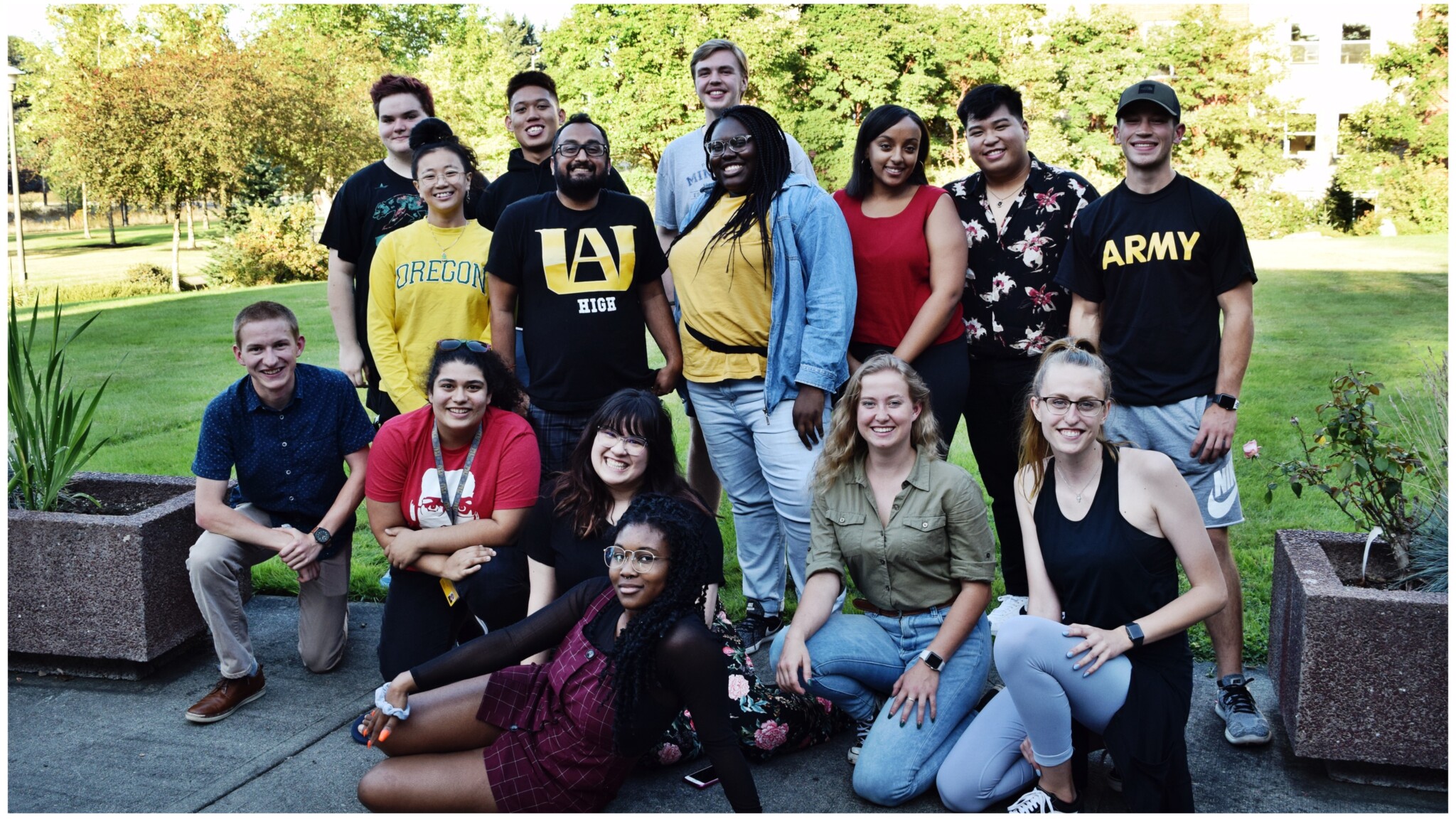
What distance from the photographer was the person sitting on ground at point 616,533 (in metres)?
3.52

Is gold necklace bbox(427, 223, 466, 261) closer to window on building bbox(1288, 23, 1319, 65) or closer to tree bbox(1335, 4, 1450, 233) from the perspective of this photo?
tree bbox(1335, 4, 1450, 233)

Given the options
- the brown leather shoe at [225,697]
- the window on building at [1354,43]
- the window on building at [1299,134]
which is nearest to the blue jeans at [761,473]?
the brown leather shoe at [225,697]

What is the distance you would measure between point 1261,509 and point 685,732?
4.11 m

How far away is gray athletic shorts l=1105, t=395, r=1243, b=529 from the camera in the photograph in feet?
12.4

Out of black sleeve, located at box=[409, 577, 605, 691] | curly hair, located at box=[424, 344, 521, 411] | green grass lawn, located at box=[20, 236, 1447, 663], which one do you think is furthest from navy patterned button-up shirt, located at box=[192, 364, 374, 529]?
black sleeve, located at box=[409, 577, 605, 691]

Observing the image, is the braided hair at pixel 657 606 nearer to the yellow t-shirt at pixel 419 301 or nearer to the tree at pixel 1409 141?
the yellow t-shirt at pixel 419 301

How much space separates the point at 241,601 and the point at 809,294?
2.38 metres

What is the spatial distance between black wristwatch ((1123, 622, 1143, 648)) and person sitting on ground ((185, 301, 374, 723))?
274cm

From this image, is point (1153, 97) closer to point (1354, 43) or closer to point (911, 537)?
point (911, 537)

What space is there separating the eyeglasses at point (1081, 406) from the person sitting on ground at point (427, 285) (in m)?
2.32

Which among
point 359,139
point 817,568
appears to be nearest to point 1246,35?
point 359,139

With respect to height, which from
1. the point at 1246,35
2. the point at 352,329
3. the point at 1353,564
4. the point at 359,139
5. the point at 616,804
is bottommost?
the point at 616,804

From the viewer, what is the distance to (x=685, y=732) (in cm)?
352

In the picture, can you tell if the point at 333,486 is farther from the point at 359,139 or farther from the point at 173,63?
the point at 359,139
